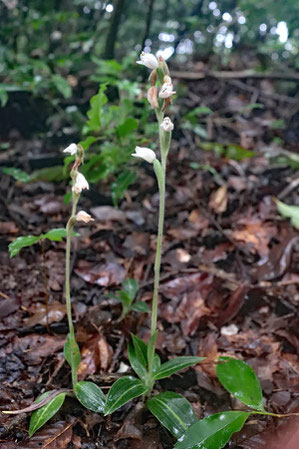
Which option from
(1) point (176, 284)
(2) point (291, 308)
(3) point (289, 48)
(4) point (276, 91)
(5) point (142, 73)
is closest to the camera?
(2) point (291, 308)

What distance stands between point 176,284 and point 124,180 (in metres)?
0.90

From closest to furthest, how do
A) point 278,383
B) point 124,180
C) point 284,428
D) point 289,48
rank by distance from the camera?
point 284,428 → point 278,383 → point 124,180 → point 289,48

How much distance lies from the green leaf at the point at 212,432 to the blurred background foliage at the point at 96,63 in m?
1.81

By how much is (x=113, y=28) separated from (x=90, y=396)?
12.4ft

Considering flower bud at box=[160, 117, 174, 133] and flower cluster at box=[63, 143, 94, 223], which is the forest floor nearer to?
flower cluster at box=[63, 143, 94, 223]

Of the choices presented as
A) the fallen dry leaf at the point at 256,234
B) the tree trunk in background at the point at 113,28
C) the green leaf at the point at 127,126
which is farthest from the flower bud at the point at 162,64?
the tree trunk in background at the point at 113,28

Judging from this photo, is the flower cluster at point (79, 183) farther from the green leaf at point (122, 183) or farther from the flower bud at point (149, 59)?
the green leaf at point (122, 183)

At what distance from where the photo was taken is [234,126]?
17.6 ft

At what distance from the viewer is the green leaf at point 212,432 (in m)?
1.44

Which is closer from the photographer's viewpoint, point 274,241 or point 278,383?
point 278,383

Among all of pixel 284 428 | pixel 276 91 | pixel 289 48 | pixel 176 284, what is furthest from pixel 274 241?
pixel 289 48

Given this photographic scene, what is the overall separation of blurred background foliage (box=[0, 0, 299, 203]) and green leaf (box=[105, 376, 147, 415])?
1.56m

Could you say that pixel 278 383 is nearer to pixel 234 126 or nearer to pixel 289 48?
pixel 234 126

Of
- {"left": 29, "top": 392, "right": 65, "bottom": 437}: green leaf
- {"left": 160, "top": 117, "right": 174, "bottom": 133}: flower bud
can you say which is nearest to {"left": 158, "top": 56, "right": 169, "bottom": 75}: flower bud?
{"left": 160, "top": 117, "right": 174, "bottom": 133}: flower bud
